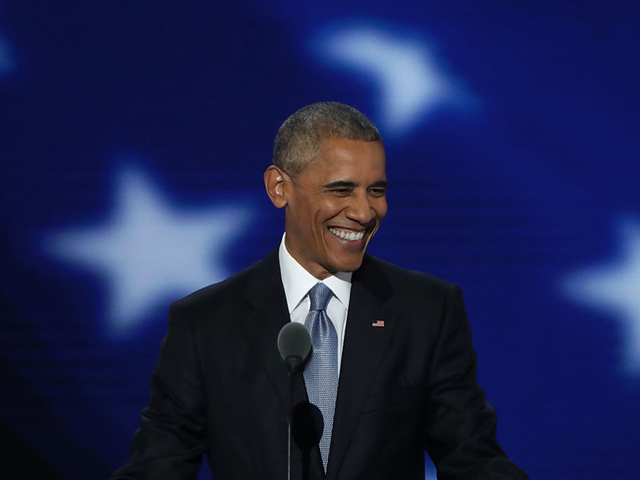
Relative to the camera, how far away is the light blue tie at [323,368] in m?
1.80

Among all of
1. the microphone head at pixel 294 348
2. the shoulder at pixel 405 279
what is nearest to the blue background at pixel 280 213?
the shoulder at pixel 405 279

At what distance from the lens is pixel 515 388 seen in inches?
118

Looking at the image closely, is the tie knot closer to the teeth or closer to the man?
the man

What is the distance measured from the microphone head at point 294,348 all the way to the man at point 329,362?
398 millimetres

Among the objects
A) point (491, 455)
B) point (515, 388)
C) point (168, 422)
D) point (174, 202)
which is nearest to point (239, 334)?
point (168, 422)

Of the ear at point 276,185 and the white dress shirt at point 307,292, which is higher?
the ear at point 276,185

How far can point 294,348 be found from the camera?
1360 mm

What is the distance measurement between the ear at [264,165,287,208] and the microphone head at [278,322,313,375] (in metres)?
0.64

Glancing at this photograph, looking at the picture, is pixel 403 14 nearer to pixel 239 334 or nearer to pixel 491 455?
pixel 239 334

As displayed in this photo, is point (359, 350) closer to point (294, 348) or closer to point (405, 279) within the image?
point (405, 279)

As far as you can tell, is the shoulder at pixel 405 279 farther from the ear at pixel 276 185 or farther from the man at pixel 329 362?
the ear at pixel 276 185

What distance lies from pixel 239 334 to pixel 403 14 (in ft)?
5.13

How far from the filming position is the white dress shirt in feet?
6.33

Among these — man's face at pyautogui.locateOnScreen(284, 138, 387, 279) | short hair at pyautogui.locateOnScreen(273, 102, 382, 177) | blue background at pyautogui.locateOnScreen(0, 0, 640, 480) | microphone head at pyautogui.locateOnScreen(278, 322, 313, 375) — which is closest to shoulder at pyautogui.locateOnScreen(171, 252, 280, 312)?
man's face at pyautogui.locateOnScreen(284, 138, 387, 279)
